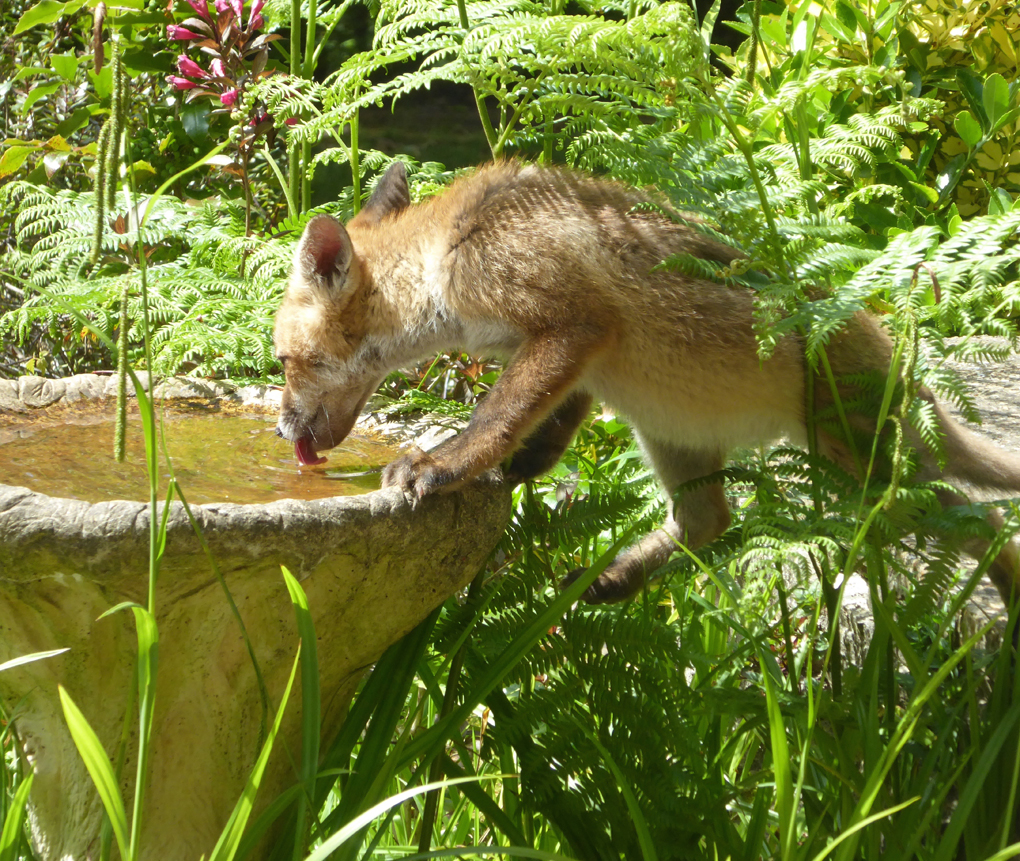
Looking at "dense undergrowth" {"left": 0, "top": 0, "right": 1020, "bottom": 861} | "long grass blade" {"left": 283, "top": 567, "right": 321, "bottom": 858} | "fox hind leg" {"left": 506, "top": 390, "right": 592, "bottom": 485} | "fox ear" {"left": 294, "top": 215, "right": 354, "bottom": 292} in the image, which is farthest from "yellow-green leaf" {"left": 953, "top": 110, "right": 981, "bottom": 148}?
"long grass blade" {"left": 283, "top": 567, "right": 321, "bottom": 858}

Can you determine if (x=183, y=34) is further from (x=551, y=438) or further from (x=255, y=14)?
(x=551, y=438)

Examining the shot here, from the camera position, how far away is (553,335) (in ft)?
10.2

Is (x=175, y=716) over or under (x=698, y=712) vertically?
over

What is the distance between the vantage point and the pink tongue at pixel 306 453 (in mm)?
3367

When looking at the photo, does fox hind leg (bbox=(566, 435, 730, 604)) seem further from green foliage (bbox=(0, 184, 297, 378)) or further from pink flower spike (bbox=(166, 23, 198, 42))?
pink flower spike (bbox=(166, 23, 198, 42))

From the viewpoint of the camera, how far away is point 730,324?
3.20 m

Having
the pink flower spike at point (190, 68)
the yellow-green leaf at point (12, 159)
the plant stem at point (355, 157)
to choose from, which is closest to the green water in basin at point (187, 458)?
the plant stem at point (355, 157)

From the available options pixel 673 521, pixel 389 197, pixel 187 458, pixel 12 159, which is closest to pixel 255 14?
pixel 12 159

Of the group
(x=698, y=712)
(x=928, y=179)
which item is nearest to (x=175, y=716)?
(x=698, y=712)

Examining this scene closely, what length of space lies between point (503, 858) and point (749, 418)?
176 centimetres

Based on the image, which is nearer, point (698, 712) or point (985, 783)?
point (985, 783)

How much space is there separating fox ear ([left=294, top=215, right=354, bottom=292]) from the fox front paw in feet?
3.43

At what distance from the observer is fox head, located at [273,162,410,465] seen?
3.51m

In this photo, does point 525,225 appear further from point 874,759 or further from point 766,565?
point 874,759
